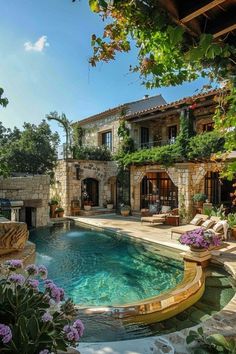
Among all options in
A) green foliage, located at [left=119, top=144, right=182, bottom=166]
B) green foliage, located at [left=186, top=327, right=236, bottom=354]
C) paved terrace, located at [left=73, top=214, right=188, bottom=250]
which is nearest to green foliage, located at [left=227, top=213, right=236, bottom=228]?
paved terrace, located at [left=73, top=214, right=188, bottom=250]

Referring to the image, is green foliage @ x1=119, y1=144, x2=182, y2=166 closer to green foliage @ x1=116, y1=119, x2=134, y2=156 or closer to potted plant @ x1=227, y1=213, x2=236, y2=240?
green foliage @ x1=116, y1=119, x2=134, y2=156

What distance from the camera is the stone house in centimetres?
1400

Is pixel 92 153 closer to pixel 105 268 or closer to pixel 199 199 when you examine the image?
pixel 199 199

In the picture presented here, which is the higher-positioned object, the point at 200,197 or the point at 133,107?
the point at 133,107

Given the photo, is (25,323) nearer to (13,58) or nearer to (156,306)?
(156,306)

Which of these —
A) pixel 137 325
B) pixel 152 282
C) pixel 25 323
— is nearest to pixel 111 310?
pixel 137 325

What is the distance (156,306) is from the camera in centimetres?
489

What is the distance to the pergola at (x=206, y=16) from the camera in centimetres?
211

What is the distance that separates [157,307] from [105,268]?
121 inches

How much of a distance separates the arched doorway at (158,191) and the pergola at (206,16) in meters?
14.2

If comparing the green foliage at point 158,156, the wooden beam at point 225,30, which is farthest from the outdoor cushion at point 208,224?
the wooden beam at point 225,30

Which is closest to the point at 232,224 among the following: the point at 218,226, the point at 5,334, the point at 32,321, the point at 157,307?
the point at 218,226

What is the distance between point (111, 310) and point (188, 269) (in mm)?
3024

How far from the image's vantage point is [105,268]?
25.4 ft
